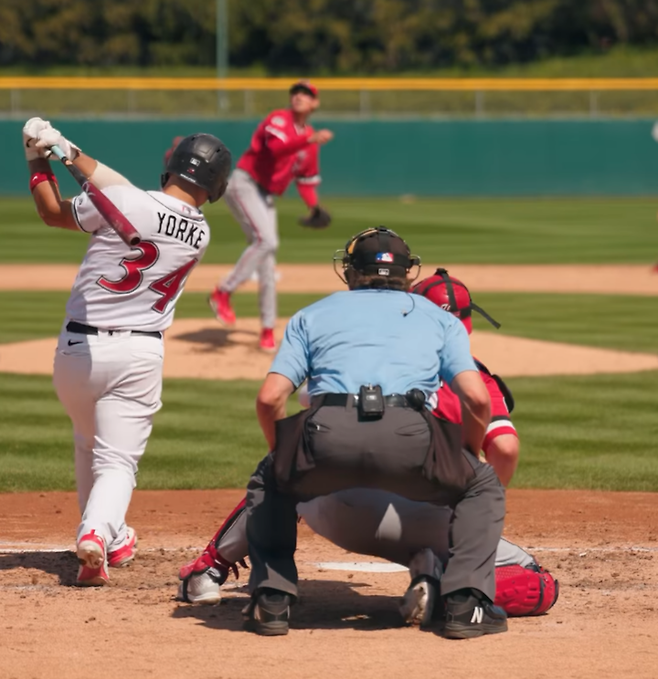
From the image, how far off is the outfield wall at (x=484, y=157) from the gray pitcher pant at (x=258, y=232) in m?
22.9

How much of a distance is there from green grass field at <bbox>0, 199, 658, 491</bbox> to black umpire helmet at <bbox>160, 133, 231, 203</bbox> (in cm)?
268

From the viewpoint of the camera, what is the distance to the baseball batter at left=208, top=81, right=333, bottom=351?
11484mm

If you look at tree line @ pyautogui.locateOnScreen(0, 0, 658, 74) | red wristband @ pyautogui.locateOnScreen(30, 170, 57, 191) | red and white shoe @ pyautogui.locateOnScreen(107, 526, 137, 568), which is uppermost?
tree line @ pyautogui.locateOnScreen(0, 0, 658, 74)

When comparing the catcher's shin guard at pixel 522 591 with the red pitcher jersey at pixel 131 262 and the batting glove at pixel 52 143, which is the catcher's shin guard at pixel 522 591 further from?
the batting glove at pixel 52 143

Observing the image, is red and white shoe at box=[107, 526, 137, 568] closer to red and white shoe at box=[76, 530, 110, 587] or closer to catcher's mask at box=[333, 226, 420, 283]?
red and white shoe at box=[76, 530, 110, 587]

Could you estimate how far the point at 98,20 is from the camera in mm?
51938

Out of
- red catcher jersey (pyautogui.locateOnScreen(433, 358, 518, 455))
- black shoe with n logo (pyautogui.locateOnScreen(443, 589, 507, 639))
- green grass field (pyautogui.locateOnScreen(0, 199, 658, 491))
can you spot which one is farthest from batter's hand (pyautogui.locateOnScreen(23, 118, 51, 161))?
green grass field (pyautogui.locateOnScreen(0, 199, 658, 491))

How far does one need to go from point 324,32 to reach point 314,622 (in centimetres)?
4771

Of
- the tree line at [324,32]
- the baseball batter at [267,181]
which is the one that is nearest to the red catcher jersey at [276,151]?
the baseball batter at [267,181]

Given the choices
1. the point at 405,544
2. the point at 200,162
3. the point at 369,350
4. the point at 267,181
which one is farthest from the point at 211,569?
the point at 267,181

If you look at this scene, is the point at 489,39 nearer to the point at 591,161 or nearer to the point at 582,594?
the point at 591,161

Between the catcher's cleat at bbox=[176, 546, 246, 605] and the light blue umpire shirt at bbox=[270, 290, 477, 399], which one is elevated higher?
the light blue umpire shirt at bbox=[270, 290, 477, 399]

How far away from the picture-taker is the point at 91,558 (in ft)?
16.1

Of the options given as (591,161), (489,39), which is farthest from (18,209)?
(489,39)
